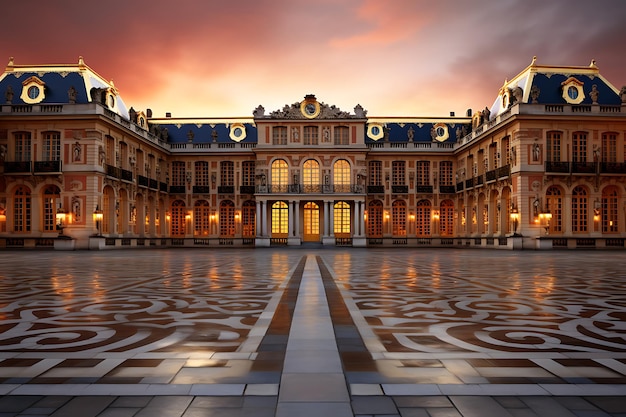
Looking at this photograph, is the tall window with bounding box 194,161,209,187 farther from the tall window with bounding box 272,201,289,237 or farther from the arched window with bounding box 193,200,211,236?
the tall window with bounding box 272,201,289,237

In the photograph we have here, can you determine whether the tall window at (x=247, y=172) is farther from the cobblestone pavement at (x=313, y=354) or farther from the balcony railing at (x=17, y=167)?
the cobblestone pavement at (x=313, y=354)

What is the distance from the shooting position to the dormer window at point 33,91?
37344 millimetres

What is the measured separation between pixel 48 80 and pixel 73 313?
3770 centimetres

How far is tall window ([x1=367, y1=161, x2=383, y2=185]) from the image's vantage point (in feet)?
165

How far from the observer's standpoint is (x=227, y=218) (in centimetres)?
5103

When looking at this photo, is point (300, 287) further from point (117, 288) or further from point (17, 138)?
point (17, 138)

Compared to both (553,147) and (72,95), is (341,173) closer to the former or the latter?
(553,147)

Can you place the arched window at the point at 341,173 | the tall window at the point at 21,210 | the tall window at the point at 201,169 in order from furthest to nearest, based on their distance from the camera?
1. the tall window at the point at 201,169
2. the arched window at the point at 341,173
3. the tall window at the point at 21,210

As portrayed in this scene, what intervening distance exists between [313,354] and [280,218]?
4528cm

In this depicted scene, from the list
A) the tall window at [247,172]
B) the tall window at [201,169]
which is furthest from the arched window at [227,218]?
the tall window at [201,169]

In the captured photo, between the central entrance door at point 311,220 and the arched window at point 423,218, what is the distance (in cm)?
1007

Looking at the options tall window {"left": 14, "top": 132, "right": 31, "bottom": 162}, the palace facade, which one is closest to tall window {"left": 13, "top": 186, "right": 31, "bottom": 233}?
the palace facade

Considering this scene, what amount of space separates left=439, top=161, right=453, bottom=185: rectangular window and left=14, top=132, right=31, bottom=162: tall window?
36810 millimetres

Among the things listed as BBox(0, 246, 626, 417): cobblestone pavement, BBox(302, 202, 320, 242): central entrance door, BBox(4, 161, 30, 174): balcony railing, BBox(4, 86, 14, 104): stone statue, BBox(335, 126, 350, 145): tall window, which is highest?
BBox(4, 86, 14, 104): stone statue
